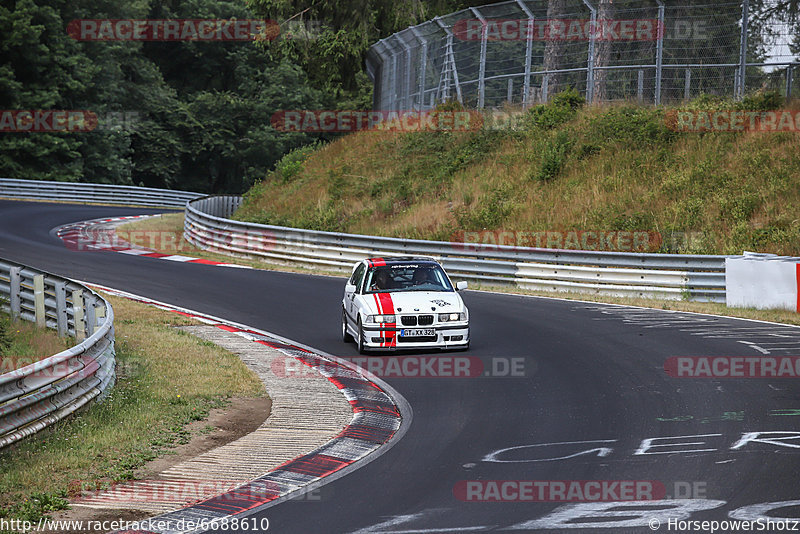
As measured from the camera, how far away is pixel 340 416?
11.0m

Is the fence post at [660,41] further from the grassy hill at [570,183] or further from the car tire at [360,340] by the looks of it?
the car tire at [360,340]

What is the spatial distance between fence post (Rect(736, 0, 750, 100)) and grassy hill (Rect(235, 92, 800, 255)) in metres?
0.43

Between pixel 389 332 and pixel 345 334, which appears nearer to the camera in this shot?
Answer: pixel 389 332

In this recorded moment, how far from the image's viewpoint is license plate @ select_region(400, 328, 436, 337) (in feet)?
48.3

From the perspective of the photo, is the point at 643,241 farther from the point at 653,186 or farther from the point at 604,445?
the point at 604,445

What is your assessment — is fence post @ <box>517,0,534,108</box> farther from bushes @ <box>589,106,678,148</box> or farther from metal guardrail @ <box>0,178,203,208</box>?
metal guardrail @ <box>0,178,203,208</box>

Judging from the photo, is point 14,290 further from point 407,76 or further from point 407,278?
point 407,76

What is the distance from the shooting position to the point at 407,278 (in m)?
16.0

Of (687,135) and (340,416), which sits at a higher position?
(687,135)

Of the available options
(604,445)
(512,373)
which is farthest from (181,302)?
(604,445)

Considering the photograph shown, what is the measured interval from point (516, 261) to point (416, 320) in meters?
9.70

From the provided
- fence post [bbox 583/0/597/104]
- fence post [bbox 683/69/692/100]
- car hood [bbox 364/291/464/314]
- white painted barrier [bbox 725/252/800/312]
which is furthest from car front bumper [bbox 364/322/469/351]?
fence post [bbox 583/0/597/104]

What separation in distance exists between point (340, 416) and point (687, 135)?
2041cm

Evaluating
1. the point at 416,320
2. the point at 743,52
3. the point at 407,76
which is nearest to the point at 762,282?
the point at 416,320
